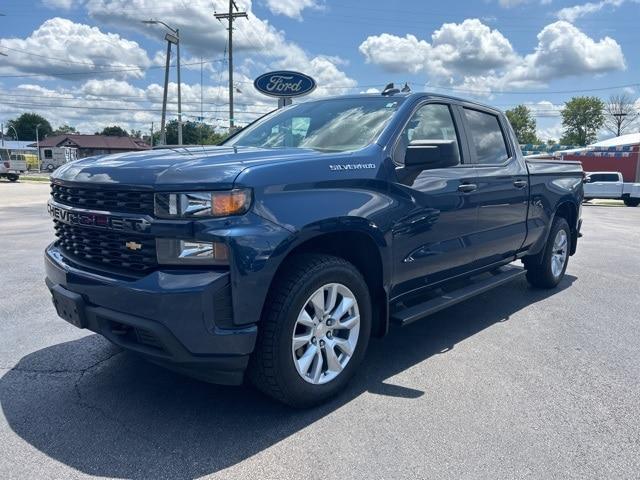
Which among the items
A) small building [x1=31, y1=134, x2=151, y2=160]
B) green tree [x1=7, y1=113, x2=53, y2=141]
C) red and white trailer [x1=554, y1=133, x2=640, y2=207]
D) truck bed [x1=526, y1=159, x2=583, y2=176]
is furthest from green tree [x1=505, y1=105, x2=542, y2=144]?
green tree [x1=7, y1=113, x2=53, y2=141]

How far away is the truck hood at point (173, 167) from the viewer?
8.82 ft

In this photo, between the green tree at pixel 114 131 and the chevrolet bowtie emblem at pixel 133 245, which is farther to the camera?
the green tree at pixel 114 131

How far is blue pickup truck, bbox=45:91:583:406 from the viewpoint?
265 cm

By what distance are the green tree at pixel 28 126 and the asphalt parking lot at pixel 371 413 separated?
143 meters

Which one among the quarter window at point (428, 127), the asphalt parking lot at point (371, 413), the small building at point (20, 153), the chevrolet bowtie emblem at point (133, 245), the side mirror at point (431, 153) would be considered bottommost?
the asphalt parking lot at point (371, 413)

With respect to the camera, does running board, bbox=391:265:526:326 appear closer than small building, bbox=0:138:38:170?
Yes

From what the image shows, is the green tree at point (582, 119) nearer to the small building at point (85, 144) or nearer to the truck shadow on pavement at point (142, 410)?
the small building at point (85, 144)

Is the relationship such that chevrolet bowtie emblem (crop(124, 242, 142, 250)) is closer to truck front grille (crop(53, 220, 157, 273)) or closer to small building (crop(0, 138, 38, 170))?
truck front grille (crop(53, 220, 157, 273))

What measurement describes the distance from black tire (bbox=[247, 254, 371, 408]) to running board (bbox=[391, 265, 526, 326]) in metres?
0.69

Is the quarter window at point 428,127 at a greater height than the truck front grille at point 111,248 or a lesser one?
greater

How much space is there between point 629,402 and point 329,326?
195 cm

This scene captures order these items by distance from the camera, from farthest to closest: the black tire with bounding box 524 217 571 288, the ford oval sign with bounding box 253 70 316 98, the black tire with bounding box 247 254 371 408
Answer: the ford oval sign with bounding box 253 70 316 98
the black tire with bounding box 524 217 571 288
the black tire with bounding box 247 254 371 408

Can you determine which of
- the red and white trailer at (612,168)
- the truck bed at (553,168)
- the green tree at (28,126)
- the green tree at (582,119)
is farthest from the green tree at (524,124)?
the green tree at (28,126)

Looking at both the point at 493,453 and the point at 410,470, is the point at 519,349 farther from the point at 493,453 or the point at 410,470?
the point at 410,470
